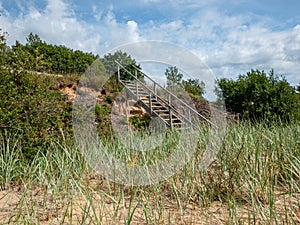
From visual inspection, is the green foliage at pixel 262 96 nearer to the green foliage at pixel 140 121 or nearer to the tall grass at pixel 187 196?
the green foliage at pixel 140 121

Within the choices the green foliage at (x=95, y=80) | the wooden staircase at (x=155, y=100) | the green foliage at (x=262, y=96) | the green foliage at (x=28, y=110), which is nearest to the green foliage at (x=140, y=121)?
the wooden staircase at (x=155, y=100)

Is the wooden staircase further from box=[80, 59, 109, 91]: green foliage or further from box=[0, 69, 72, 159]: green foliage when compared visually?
box=[0, 69, 72, 159]: green foliage

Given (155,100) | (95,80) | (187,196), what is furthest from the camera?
(155,100)

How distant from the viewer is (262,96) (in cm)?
1016

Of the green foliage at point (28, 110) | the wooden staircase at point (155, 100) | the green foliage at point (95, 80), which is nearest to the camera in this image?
the green foliage at point (28, 110)

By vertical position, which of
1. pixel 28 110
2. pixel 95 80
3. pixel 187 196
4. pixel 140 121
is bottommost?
pixel 187 196

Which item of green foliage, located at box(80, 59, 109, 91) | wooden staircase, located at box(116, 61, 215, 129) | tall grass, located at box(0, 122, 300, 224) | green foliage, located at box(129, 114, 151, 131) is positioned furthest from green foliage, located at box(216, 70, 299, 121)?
A: tall grass, located at box(0, 122, 300, 224)

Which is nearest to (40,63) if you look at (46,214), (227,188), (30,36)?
(46,214)

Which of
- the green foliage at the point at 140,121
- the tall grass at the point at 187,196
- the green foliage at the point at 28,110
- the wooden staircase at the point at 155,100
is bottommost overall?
the tall grass at the point at 187,196

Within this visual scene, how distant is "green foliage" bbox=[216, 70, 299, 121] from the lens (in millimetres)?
9633

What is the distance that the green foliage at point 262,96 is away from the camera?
963 centimetres

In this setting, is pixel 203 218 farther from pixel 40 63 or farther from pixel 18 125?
pixel 40 63

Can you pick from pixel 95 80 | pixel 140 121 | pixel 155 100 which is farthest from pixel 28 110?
pixel 155 100

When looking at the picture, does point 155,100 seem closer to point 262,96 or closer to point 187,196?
point 262,96
